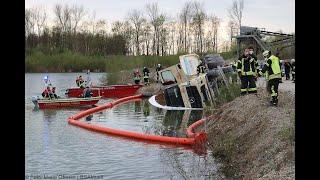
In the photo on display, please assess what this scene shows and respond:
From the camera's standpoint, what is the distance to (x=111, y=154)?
13.1m

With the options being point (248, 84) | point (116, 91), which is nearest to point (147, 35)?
point (116, 91)

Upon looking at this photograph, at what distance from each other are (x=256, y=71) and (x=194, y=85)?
720 cm

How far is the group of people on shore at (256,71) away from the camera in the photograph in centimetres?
1270

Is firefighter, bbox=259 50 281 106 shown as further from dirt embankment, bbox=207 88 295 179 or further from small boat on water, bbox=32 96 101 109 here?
small boat on water, bbox=32 96 101 109

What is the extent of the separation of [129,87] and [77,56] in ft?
78.2

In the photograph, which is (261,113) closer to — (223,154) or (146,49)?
(223,154)

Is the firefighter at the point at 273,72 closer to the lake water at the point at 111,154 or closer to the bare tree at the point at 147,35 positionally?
the lake water at the point at 111,154

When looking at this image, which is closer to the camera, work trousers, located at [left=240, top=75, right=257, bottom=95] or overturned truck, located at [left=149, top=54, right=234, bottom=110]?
work trousers, located at [left=240, top=75, right=257, bottom=95]

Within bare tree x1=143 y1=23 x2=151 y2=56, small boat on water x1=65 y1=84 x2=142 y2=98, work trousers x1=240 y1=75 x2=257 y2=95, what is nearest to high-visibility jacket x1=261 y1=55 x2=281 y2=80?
work trousers x1=240 y1=75 x2=257 y2=95

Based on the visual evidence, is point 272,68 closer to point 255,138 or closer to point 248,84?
point 255,138

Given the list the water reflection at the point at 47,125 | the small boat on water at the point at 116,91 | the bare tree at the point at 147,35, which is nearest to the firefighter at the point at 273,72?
the water reflection at the point at 47,125

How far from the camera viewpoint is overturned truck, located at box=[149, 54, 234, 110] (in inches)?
839

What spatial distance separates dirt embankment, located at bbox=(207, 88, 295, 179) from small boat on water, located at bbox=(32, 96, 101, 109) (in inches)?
514
